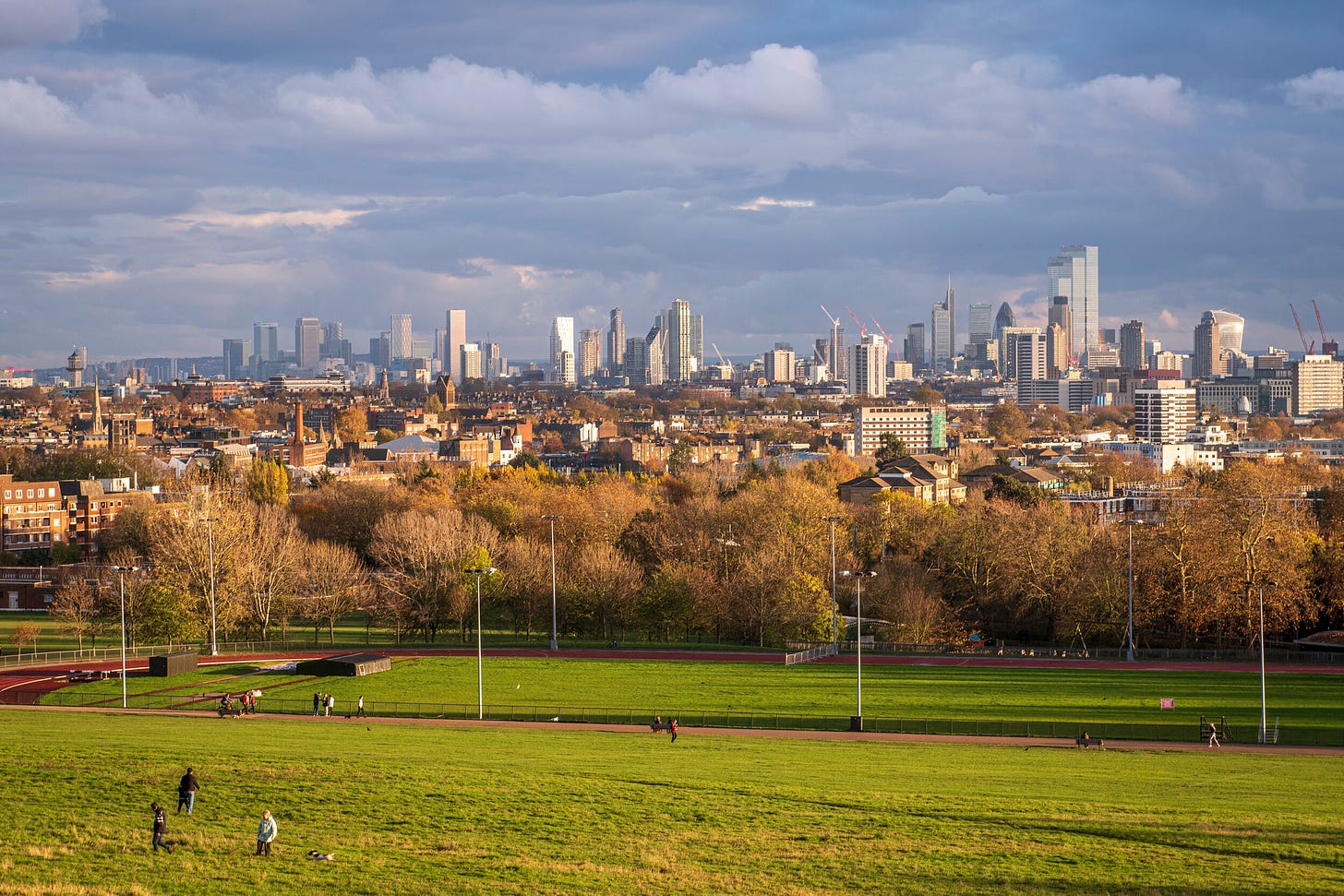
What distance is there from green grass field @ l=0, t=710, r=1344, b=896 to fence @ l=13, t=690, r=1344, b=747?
161 inches

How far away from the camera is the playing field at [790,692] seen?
55.2m

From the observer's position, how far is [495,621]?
301 feet

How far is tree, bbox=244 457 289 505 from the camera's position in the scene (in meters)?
131

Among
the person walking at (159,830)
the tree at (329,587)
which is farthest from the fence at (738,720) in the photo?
the person walking at (159,830)

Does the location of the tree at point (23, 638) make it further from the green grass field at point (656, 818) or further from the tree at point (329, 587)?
the green grass field at point (656, 818)

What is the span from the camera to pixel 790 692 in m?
62.2

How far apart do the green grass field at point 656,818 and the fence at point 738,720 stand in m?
4.08

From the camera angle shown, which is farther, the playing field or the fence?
the playing field

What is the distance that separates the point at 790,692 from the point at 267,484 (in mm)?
83669

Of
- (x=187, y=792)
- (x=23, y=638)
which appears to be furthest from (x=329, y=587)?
(x=187, y=792)

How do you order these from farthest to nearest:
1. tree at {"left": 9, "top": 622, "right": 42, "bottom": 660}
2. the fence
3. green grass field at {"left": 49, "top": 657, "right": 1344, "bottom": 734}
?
tree at {"left": 9, "top": 622, "right": 42, "bottom": 660} < green grass field at {"left": 49, "top": 657, "right": 1344, "bottom": 734} < the fence

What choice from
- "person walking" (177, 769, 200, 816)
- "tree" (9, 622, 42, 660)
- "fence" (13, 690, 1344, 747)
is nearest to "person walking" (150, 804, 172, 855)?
"person walking" (177, 769, 200, 816)

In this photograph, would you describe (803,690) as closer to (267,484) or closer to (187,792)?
(187,792)

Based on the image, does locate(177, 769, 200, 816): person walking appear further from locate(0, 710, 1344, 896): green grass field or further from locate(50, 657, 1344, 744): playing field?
locate(50, 657, 1344, 744): playing field
